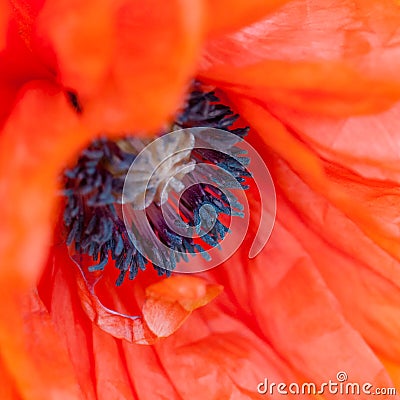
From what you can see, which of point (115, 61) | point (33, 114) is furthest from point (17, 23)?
point (115, 61)

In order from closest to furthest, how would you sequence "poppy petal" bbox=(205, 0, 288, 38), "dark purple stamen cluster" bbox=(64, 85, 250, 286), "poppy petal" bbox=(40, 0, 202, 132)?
"poppy petal" bbox=(40, 0, 202, 132) < "poppy petal" bbox=(205, 0, 288, 38) < "dark purple stamen cluster" bbox=(64, 85, 250, 286)

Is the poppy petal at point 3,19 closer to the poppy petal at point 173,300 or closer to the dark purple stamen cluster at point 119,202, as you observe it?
the dark purple stamen cluster at point 119,202

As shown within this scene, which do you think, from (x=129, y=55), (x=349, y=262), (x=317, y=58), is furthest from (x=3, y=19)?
(x=349, y=262)

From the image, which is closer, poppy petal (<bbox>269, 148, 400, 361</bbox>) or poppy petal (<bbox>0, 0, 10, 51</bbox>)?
poppy petal (<bbox>0, 0, 10, 51</bbox>)

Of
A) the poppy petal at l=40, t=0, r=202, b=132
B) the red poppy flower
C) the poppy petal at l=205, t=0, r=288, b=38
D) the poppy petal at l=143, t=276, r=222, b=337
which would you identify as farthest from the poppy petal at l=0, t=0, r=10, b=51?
the poppy petal at l=143, t=276, r=222, b=337

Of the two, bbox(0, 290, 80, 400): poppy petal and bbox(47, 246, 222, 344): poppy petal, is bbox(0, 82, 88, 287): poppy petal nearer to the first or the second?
bbox(0, 290, 80, 400): poppy petal

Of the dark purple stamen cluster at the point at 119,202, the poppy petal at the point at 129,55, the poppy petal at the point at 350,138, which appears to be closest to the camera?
the poppy petal at the point at 129,55

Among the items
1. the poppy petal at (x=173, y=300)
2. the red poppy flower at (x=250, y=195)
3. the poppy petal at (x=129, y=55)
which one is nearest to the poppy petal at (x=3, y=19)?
the red poppy flower at (x=250, y=195)

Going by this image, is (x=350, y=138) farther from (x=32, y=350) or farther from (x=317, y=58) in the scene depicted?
(x=32, y=350)
